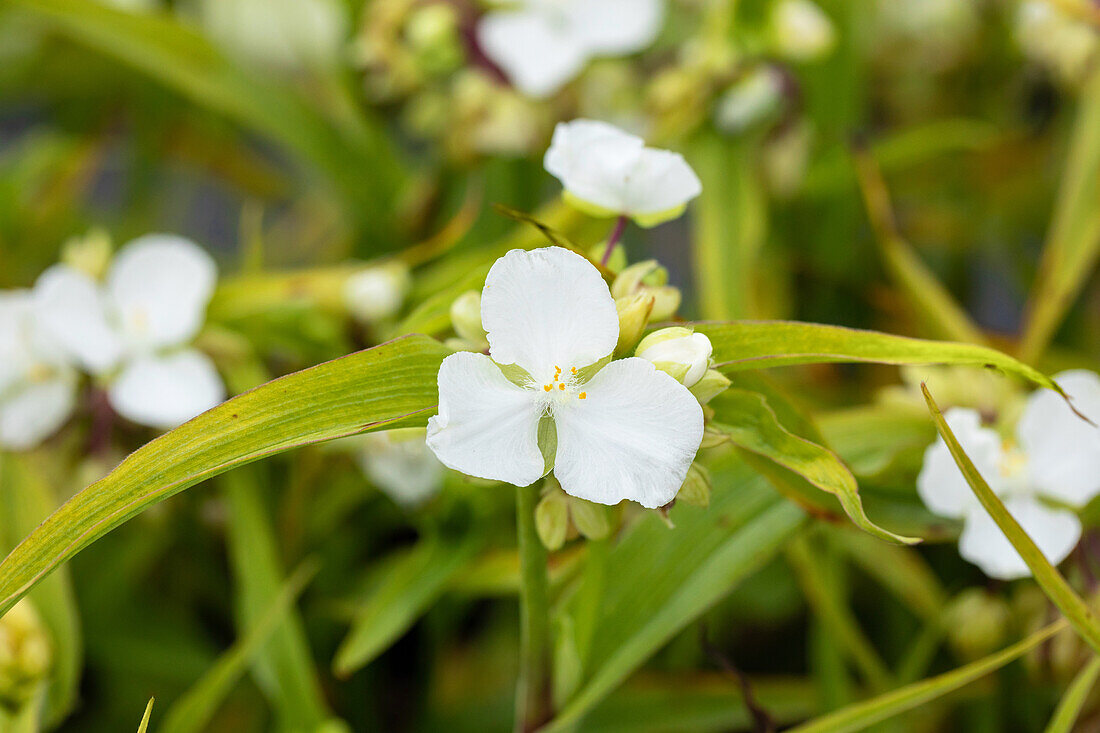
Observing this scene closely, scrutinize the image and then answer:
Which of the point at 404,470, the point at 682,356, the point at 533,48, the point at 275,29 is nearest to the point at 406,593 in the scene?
the point at 404,470

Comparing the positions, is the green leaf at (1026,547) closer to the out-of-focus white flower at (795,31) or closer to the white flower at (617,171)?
the white flower at (617,171)

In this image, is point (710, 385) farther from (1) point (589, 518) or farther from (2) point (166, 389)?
(2) point (166, 389)

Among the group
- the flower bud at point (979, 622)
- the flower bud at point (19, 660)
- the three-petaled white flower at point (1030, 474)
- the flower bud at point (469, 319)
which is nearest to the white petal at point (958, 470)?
the three-petaled white flower at point (1030, 474)

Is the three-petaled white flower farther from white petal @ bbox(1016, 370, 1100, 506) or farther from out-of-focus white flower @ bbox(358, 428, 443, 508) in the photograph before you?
out-of-focus white flower @ bbox(358, 428, 443, 508)

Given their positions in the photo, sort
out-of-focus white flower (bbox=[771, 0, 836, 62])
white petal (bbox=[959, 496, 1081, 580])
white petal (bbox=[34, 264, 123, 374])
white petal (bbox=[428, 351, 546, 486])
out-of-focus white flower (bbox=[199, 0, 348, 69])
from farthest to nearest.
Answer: out-of-focus white flower (bbox=[199, 0, 348, 69]) < out-of-focus white flower (bbox=[771, 0, 836, 62]) < white petal (bbox=[34, 264, 123, 374]) < white petal (bbox=[959, 496, 1081, 580]) < white petal (bbox=[428, 351, 546, 486])

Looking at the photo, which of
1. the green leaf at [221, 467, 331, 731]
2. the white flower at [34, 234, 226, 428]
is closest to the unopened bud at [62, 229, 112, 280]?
the white flower at [34, 234, 226, 428]

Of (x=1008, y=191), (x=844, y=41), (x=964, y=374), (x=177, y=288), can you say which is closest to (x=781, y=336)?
(x=964, y=374)

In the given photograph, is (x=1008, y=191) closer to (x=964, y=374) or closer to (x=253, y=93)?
(x=964, y=374)
